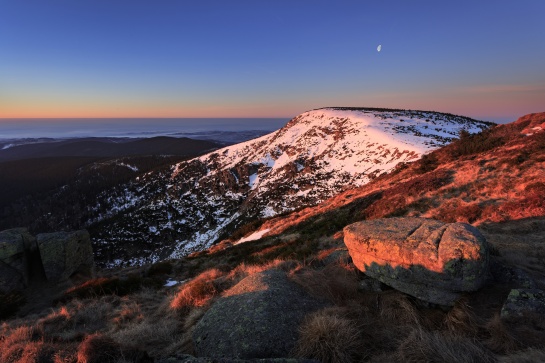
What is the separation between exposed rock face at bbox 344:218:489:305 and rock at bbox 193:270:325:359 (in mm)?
1883

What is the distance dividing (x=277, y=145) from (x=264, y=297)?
8486 centimetres

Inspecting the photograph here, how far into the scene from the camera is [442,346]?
4309 millimetres

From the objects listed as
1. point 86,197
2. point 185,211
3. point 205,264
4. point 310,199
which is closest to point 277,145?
point 185,211

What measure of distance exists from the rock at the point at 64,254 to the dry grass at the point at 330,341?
26.4m

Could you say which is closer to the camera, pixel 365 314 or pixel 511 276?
pixel 365 314

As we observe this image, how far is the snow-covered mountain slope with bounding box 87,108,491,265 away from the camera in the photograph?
175 feet

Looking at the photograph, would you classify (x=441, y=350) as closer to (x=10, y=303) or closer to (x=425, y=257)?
(x=425, y=257)

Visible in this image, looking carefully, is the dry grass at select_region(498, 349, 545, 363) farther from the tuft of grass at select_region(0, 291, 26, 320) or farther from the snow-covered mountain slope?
the snow-covered mountain slope

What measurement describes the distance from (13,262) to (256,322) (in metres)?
26.1

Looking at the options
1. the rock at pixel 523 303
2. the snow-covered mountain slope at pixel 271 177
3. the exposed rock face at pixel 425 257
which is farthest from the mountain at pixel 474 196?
the snow-covered mountain slope at pixel 271 177

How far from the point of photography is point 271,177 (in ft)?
236

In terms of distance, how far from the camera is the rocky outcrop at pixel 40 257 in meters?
20.8

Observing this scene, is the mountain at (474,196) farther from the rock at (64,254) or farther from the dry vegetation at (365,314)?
the rock at (64,254)

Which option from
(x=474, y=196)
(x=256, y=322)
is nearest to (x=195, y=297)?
(x=256, y=322)
